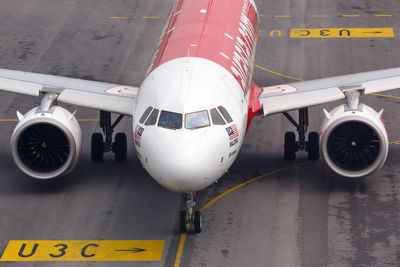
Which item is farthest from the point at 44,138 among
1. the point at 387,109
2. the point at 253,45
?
the point at 387,109

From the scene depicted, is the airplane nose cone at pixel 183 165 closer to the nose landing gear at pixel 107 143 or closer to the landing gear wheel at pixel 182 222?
the landing gear wheel at pixel 182 222

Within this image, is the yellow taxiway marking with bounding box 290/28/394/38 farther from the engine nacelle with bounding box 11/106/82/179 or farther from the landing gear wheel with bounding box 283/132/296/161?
the engine nacelle with bounding box 11/106/82/179

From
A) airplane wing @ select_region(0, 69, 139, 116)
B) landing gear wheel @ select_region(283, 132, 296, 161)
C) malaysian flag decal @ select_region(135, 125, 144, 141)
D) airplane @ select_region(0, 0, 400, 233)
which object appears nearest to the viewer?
airplane @ select_region(0, 0, 400, 233)

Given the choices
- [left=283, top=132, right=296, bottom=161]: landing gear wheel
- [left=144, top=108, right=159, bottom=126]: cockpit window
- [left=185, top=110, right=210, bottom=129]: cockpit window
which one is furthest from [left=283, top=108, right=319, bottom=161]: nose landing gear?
[left=144, top=108, right=159, bottom=126]: cockpit window

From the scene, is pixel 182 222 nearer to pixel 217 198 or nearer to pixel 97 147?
pixel 217 198

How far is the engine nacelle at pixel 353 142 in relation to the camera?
108 ft

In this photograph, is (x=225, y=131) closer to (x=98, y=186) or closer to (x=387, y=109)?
(x=98, y=186)

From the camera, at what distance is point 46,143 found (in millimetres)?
34312

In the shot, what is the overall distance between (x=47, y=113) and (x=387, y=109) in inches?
635

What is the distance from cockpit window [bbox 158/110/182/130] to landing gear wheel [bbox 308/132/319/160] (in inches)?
356

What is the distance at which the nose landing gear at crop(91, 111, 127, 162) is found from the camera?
1453 inches

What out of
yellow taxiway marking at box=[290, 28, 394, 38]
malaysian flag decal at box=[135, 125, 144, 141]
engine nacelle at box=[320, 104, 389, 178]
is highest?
yellow taxiway marking at box=[290, 28, 394, 38]

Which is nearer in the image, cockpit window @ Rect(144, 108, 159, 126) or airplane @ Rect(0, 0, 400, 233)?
airplane @ Rect(0, 0, 400, 233)


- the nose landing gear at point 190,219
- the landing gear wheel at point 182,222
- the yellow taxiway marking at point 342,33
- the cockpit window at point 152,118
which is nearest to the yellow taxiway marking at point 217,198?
the landing gear wheel at point 182,222
